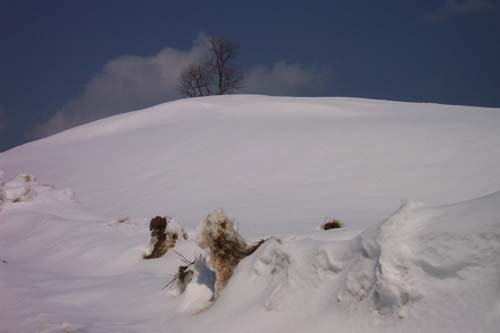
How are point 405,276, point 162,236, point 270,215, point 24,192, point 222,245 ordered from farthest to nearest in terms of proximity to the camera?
1. point 24,192
2. point 270,215
3. point 162,236
4. point 222,245
5. point 405,276

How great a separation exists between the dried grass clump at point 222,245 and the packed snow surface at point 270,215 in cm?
11

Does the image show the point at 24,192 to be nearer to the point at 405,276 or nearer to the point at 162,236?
the point at 162,236

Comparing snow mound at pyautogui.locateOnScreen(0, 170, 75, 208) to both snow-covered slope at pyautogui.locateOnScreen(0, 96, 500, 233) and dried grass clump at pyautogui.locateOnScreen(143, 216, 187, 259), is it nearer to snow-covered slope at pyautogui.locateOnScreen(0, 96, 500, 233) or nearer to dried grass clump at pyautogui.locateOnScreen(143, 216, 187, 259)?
snow-covered slope at pyautogui.locateOnScreen(0, 96, 500, 233)

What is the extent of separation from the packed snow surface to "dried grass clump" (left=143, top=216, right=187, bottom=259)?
0.45 feet

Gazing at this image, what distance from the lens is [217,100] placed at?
19.1 m

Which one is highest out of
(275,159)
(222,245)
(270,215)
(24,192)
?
(275,159)

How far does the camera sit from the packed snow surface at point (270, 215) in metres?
2.08

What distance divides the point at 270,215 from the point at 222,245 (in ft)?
13.3

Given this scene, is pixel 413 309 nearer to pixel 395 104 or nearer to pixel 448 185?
pixel 448 185

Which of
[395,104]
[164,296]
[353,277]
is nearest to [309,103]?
[395,104]

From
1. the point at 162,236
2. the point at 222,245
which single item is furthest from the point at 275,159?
the point at 222,245

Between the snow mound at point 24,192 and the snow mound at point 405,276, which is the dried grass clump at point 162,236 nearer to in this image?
the snow mound at point 405,276

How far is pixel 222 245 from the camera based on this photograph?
11.4 ft

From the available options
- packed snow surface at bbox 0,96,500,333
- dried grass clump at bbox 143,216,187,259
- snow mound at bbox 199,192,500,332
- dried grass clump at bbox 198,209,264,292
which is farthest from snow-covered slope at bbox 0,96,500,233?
snow mound at bbox 199,192,500,332
